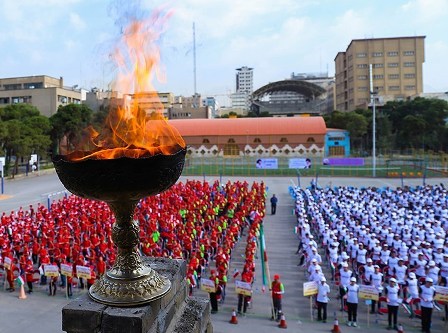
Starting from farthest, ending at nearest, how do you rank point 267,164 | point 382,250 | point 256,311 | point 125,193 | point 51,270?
1. point 267,164
2. point 382,250
3. point 51,270
4. point 256,311
5. point 125,193

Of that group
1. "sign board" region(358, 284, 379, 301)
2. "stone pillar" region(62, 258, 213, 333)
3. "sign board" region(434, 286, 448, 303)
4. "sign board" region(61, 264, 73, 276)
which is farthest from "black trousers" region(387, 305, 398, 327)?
"sign board" region(61, 264, 73, 276)

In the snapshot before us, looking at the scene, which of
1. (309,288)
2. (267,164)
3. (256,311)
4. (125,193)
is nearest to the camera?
(125,193)

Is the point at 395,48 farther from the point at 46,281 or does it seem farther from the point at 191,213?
the point at 46,281

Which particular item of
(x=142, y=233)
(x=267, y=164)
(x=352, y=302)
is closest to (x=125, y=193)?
(x=352, y=302)

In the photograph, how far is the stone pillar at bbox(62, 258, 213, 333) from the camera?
91.5 inches

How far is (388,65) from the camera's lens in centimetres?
7231

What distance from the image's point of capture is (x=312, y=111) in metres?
85.6

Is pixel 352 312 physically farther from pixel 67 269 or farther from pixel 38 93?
pixel 38 93

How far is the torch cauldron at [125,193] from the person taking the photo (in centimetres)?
229

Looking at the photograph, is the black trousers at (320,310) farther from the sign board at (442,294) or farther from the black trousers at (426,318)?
the sign board at (442,294)

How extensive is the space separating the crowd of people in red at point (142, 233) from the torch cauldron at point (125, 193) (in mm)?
4605

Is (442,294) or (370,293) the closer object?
(442,294)

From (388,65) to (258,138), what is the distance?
128 feet

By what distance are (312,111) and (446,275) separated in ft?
259
